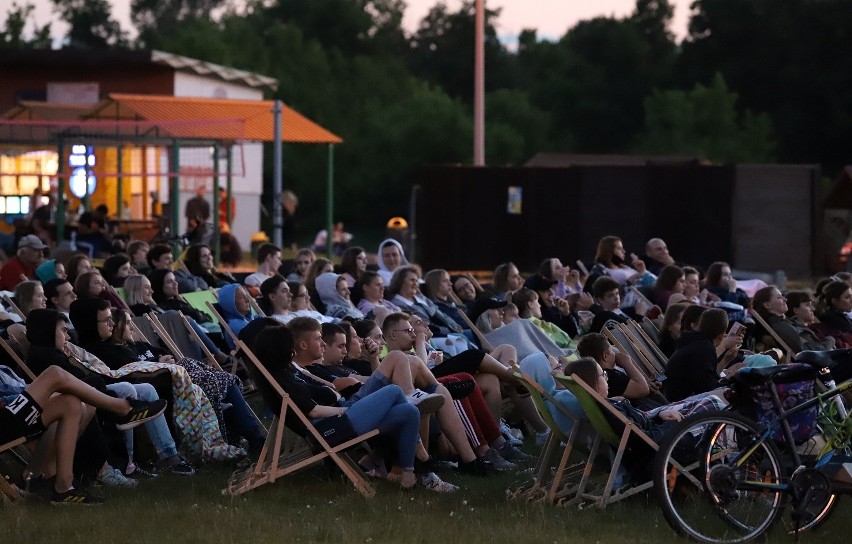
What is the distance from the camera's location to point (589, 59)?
6544 centimetres

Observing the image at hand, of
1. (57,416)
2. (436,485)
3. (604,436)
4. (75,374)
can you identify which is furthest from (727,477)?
(75,374)

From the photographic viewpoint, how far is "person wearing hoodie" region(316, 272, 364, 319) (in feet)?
40.3

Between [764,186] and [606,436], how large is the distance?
17.1 m

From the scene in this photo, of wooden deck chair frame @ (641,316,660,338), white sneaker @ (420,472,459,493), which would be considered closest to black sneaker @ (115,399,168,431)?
white sneaker @ (420,472,459,493)

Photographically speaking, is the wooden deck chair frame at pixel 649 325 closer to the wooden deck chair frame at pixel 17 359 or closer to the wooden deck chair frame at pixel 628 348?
the wooden deck chair frame at pixel 628 348

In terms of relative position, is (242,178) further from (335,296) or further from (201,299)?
(201,299)

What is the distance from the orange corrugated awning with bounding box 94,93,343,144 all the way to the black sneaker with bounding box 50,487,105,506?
56.0 ft

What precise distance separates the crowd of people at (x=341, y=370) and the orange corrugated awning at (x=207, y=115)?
12.9 m

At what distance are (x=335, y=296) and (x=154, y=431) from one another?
3903 millimetres

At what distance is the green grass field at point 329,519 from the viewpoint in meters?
7.07

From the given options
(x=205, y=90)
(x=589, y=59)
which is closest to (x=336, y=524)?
(x=205, y=90)

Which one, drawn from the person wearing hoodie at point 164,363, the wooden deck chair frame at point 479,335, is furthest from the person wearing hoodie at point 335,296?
the person wearing hoodie at point 164,363

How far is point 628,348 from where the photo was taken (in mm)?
10836

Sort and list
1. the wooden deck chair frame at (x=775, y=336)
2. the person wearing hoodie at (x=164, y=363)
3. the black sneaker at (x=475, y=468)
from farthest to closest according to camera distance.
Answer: the wooden deck chair frame at (x=775, y=336) → the person wearing hoodie at (x=164, y=363) → the black sneaker at (x=475, y=468)
